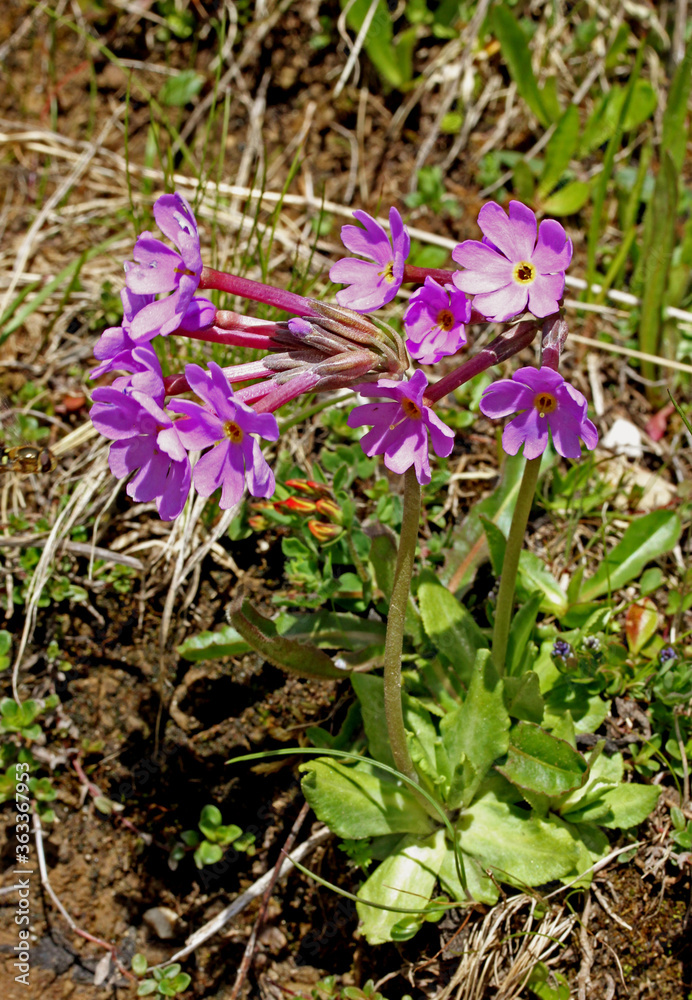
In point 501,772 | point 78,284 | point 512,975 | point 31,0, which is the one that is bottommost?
point 512,975

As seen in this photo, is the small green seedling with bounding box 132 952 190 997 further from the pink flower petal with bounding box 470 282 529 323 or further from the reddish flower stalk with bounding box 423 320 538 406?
the pink flower petal with bounding box 470 282 529 323

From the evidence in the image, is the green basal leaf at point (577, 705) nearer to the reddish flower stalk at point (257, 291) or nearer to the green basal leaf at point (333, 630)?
the green basal leaf at point (333, 630)

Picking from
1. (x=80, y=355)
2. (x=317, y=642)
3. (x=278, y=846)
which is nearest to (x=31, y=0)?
(x=80, y=355)

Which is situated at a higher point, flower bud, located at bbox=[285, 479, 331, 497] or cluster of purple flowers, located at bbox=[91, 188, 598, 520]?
cluster of purple flowers, located at bbox=[91, 188, 598, 520]

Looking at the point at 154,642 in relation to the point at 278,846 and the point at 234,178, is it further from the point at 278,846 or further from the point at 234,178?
the point at 234,178

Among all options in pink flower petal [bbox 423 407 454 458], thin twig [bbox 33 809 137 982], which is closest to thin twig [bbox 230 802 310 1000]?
thin twig [bbox 33 809 137 982]

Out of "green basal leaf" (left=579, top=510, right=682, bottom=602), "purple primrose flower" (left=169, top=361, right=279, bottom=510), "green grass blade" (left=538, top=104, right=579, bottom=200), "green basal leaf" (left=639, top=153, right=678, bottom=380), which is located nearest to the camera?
"purple primrose flower" (left=169, top=361, right=279, bottom=510)

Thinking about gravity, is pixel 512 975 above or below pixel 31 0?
below

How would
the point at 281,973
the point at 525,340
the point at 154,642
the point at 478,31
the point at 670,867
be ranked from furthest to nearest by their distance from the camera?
the point at 478,31
the point at 154,642
the point at 281,973
the point at 670,867
the point at 525,340
